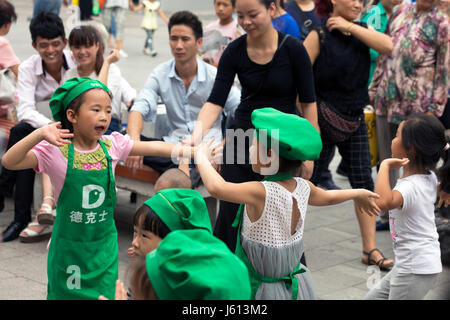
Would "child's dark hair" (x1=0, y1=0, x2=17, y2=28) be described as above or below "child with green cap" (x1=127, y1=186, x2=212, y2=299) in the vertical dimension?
above

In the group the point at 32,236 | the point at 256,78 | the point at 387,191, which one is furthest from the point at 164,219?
the point at 32,236

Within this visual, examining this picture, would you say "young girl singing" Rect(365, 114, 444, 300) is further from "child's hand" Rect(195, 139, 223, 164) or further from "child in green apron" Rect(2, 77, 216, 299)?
"child in green apron" Rect(2, 77, 216, 299)

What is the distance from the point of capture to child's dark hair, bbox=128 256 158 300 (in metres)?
2.16

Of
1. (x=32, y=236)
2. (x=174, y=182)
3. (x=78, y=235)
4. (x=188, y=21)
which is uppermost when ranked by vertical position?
(x=188, y=21)

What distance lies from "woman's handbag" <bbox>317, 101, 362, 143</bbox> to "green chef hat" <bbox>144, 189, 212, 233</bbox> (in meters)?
2.42

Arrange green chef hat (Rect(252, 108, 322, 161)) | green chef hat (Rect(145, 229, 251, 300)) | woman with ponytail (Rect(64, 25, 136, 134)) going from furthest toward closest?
1. woman with ponytail (Rect(64, 25, 136, 134))
2. green chef hat (Rect(252, 108, 322, 161))
3. green chef hat (Rect(145, 229, 251, 300))

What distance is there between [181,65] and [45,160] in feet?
6.46

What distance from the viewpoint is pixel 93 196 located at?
3.59 metres

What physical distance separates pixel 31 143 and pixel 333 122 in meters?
2.49

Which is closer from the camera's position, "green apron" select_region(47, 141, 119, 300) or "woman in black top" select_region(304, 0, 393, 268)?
"green apron" select_region(47, 141, 119, 300)

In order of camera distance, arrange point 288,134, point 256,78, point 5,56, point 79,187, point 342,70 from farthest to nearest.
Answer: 1. point 5,56
2. point 342,70
3. point 256,78
4. point 79,187
5. point 288,134

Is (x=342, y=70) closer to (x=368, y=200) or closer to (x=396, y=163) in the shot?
(x=396, y=163)

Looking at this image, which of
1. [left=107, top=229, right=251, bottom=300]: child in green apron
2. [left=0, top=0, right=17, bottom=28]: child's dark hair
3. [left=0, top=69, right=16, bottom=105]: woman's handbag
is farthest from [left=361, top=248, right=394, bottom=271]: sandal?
[left=0, top=0, right=17, bottom=28]: child's dark hair

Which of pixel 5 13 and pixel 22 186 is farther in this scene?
pixel 5 13
